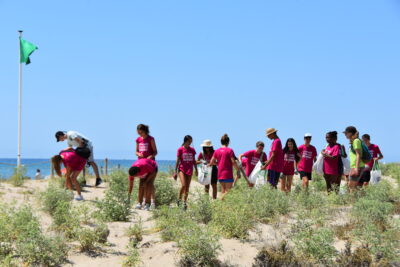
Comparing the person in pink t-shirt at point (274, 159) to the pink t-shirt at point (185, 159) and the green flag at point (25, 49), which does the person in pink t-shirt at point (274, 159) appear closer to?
the pink t-shirt at point (185, 159)

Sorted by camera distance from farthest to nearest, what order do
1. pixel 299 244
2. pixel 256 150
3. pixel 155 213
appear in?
1. pixel 256 150
2. pixel 155 213
3. pixel 299 244

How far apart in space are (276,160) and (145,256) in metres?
4.92

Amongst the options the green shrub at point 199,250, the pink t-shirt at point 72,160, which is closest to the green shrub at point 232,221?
the green shrub at point 199,250

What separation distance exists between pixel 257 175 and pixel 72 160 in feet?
13.3

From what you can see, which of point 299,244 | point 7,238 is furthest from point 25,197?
point 299,244

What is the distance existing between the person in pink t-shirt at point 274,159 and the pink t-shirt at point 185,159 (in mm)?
1614

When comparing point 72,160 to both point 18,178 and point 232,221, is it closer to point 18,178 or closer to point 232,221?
point 18,178

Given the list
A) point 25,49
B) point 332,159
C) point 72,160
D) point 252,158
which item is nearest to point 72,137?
point 72,160

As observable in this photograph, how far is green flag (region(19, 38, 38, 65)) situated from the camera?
1886 cm

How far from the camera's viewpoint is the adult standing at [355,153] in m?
8.62

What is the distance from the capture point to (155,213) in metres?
8.32

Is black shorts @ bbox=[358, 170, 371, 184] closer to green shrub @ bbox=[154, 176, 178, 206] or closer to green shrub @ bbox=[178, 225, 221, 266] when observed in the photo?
green shrub @ bbox=[154, 176, 178, 206]

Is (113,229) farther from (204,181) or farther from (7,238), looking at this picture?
(204,181)

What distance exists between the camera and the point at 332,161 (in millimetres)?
10422
